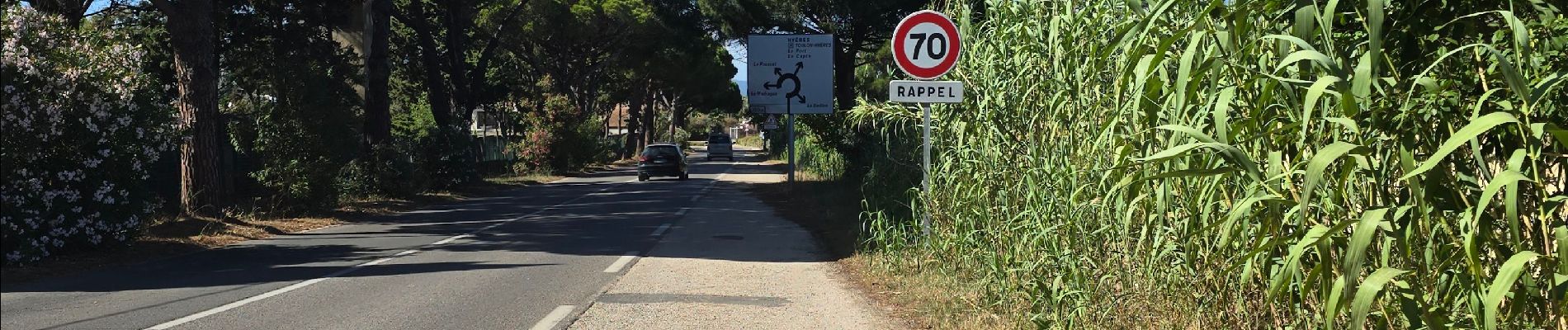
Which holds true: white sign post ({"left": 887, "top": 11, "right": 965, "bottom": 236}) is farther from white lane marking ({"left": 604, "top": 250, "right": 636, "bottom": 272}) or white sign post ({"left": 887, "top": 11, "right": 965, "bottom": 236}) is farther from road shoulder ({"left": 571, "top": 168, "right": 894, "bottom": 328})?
white lane marking ({"left": 604, "top": 250, "right": 636, "bottom": 272})

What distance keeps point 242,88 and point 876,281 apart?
21418mm

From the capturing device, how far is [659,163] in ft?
121

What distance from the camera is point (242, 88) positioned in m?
27.1

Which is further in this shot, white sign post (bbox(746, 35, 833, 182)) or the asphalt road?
white sign post (bbox(746, 35, 833, 182))

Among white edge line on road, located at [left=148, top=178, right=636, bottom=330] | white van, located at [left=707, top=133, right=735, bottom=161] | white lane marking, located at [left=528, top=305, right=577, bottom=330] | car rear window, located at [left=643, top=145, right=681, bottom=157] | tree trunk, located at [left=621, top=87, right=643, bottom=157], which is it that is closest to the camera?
white lane marking, located at [left=528, top=305, right=577, bottom=330]

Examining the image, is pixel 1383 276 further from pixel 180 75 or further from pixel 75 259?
pixel 180 75

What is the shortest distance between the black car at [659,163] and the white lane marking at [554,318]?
28.0 metres

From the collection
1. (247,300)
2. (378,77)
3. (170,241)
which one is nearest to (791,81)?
(378,77)

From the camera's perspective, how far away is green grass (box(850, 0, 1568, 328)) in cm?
346

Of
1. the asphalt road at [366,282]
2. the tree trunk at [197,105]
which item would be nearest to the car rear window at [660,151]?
the asphalt road at [366,282]

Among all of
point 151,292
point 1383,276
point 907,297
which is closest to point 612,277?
point 907,297

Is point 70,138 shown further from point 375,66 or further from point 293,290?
A: point 375,66

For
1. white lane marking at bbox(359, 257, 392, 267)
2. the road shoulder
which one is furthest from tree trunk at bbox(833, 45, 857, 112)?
white lane marking at bbox(359, 257, 392, 267)

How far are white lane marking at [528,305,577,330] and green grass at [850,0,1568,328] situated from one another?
320 cm
